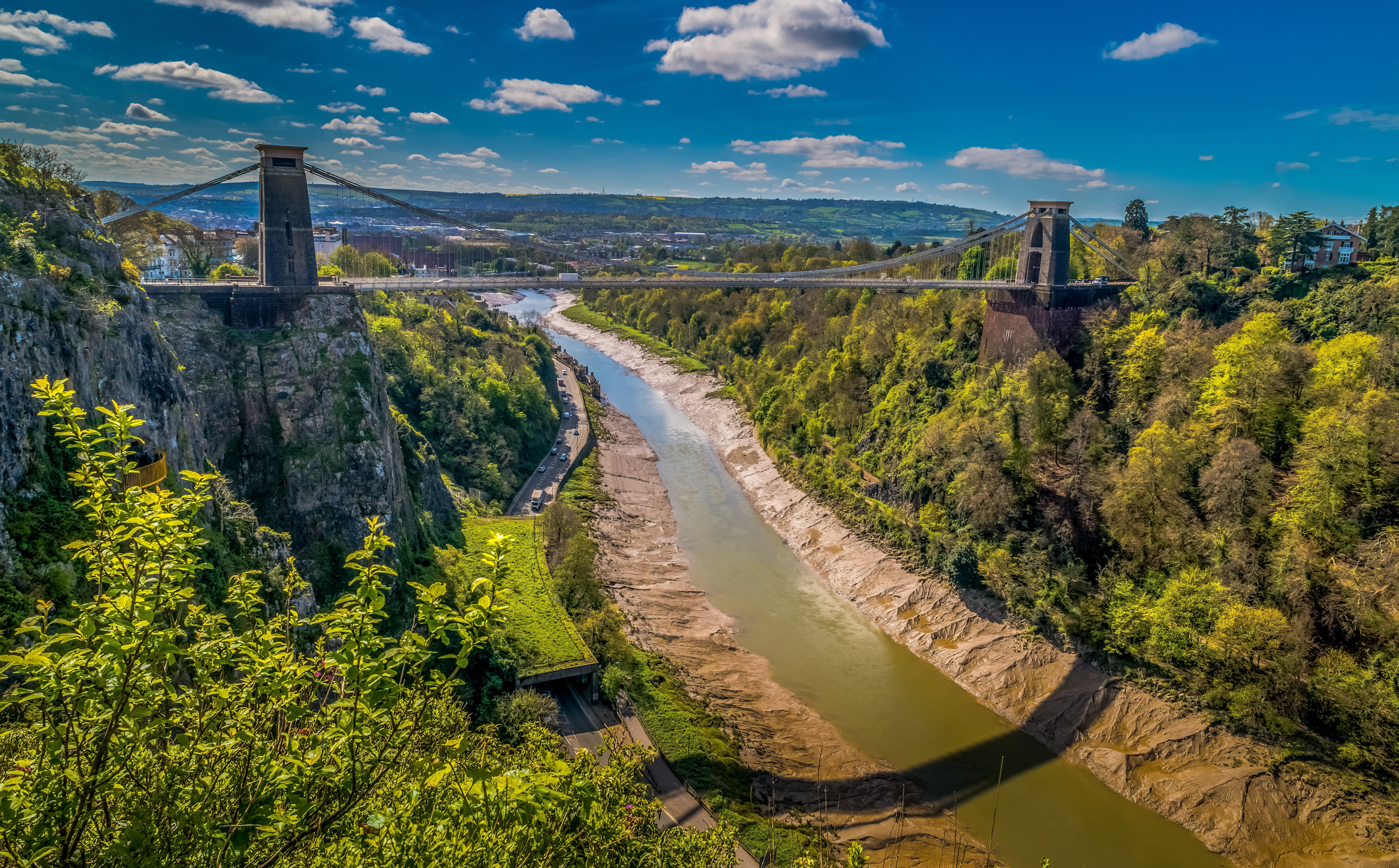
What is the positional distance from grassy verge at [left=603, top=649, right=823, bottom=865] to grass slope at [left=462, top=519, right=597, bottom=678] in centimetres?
156

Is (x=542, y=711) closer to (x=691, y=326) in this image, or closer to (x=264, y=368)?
(x=264, y=368)

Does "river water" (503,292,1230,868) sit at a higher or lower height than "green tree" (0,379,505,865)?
lower

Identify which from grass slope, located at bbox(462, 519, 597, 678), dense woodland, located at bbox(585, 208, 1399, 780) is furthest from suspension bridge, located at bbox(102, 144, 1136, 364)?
grass slope, located at bbox(462, 519, 597, 678)

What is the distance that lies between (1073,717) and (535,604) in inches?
697

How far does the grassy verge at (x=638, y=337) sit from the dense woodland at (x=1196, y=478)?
106ft

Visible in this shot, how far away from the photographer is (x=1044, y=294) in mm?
32594

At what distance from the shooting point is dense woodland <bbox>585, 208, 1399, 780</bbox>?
20.0 meters

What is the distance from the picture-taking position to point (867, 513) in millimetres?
35156

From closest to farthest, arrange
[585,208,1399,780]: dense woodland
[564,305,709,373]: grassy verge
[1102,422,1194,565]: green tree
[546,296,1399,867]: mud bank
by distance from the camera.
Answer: [546,296,1399,867]: mud bank < [585,208,1399,780]: dense woodland < [1102,422,1194,565]: green tree < [564,305,709,373]: grassy verge

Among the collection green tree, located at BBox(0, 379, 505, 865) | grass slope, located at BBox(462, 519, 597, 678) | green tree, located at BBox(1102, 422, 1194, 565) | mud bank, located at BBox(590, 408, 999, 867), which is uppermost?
green tree, located at BBox(0, 379, 505, 865)

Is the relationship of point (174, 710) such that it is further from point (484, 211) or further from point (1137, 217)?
point (484, 211)

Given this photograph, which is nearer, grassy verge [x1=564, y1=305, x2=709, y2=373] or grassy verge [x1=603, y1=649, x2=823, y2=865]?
grassy verge [x1=603, y1=649, x2=823, y2=865]

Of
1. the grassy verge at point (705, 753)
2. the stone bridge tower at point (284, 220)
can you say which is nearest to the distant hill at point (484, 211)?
the stone bridge tower at point (284, 220)

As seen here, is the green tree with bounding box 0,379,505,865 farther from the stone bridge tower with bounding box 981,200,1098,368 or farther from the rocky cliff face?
the stone bridge tower with bounding box 981,200,1098,368
